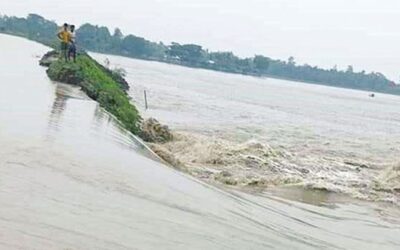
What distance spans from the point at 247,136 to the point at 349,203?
1243 centimetres

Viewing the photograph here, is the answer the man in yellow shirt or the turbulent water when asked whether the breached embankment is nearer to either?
the turbulent water

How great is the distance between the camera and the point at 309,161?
19828mm

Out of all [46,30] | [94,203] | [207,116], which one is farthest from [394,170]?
[46,30]

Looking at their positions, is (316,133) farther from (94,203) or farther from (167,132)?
(94,203)

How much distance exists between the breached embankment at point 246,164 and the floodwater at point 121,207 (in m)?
1.70

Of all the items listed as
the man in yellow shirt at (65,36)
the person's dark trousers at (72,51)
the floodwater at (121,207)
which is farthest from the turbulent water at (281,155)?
the man in yellow shirt at (65,36)

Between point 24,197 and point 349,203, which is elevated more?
point 24,197

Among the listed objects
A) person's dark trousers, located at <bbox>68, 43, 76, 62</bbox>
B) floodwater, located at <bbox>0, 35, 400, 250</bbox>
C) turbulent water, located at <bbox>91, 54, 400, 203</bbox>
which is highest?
person's dark trousers, located at <bbox>68, 43, 76, 62</bbox>

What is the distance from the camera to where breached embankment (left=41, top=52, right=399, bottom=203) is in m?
14.8

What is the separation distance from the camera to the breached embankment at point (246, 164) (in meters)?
14.8

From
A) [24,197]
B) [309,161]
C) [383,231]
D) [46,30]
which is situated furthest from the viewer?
[46,30]

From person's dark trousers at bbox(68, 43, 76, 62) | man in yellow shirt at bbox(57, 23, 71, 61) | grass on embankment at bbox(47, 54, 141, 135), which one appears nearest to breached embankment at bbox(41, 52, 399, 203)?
grass on embankment at bbox(47, 54, 141, 135)

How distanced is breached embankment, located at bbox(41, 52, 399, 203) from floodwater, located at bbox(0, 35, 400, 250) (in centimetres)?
170

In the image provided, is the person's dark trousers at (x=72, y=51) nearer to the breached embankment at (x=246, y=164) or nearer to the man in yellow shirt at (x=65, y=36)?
the man in yellow shirt at (x=65, y=36)
